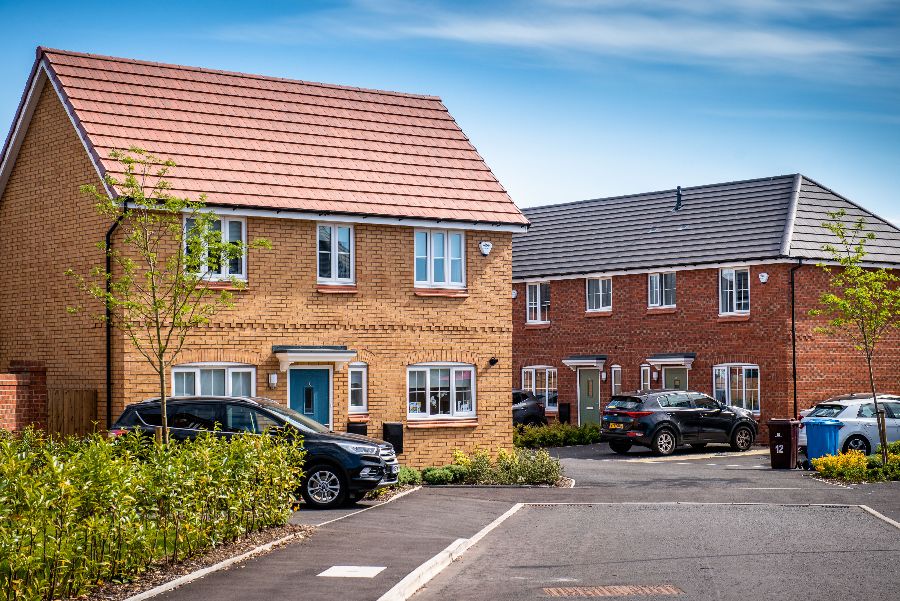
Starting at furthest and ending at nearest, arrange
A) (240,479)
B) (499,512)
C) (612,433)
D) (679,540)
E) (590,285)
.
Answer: (590,285), (612,433), (499,512), (679,540), (240,479)

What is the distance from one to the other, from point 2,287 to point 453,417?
1043cm

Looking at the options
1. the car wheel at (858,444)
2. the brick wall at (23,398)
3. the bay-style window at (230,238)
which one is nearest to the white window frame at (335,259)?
the bay-style window at (230,238)

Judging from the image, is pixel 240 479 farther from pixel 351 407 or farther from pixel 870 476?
pixel 870 476

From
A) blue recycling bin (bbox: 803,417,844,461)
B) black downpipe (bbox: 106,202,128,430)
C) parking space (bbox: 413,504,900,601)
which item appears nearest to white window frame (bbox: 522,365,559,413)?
blue recycling bin (bbox: 803,417,844,461)

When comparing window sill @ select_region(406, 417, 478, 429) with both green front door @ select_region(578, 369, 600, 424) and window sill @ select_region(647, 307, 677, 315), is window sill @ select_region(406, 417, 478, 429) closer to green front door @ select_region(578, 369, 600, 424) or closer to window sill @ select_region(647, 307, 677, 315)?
window sill @ select_region(647, 307, 677, 315)

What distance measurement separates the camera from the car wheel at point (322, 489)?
63.8ft

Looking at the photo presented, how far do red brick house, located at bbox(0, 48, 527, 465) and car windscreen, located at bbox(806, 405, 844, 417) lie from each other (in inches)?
300

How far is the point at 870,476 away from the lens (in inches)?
968

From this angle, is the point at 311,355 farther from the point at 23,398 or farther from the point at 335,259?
the point at 23,398

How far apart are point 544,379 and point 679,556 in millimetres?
29947

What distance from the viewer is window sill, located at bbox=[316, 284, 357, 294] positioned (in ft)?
82.9

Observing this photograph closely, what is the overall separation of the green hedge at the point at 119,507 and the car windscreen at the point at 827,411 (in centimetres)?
1724

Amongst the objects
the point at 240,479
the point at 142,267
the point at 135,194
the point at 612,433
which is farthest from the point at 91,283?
the point at 612,433

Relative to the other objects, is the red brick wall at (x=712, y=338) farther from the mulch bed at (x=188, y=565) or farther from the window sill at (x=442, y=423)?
the mulch bed at (x=188, y=565)
